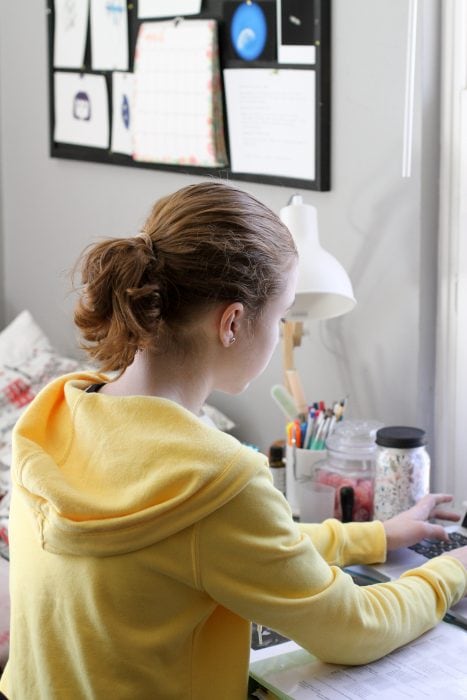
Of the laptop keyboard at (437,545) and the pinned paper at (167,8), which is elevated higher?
the pinned paper at (167,8)

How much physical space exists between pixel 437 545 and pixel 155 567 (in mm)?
602

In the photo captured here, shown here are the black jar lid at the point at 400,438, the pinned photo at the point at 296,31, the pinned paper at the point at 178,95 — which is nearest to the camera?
the black jar lid at the point at 400,438

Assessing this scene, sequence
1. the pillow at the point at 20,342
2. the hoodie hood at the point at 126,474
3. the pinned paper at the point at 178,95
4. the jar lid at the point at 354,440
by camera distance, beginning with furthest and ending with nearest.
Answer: the pillow at the point at 20,342, the pinned paper at the point at 178,95, the jar lid at the point at 354,440, the hoodie hood at the point at 126,474

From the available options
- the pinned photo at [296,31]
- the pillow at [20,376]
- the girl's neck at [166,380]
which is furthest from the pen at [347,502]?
the pinned photo at [296,31]

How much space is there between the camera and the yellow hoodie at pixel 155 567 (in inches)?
40.8

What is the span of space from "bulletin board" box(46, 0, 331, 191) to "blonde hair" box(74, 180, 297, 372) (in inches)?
32.5

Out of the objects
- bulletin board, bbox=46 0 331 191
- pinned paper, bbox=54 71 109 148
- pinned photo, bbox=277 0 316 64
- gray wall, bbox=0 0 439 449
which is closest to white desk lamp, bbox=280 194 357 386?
gray wall, bbox=0 0 439 449

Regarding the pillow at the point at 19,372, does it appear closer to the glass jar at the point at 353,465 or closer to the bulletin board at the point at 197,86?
the bulletin board at the point at 197,86

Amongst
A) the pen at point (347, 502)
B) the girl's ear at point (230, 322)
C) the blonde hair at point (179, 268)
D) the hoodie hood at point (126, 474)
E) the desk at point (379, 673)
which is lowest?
the desk at point (379, 673)

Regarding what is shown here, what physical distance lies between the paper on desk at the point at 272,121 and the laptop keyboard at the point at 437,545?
2.43 ft

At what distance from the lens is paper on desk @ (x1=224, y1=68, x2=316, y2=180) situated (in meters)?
1.96

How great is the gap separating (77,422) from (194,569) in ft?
0.69

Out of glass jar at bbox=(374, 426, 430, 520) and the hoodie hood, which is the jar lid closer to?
glass jar at bbox=(374, 426, 430, 520)

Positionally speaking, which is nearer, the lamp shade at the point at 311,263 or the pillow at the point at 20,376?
the lamp shade at the point at 311,263
